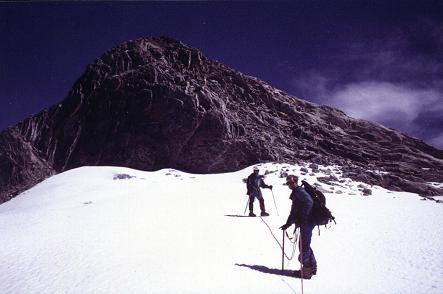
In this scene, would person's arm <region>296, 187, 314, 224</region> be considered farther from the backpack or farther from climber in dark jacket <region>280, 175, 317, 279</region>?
the backpack

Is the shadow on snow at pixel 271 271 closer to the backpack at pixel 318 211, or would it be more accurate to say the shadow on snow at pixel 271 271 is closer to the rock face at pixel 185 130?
the backpack at pixel 318 211

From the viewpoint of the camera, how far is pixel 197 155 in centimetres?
→ 3484

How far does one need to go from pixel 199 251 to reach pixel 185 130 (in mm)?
28705

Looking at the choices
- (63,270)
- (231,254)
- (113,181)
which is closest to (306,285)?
(231,254)

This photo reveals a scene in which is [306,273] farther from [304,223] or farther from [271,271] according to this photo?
[304,223]

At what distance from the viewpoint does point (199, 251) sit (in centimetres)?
792

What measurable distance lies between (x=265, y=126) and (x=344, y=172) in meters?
13.6

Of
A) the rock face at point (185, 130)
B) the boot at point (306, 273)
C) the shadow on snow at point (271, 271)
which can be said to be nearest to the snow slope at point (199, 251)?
the shadow on snow at point (271, 271)

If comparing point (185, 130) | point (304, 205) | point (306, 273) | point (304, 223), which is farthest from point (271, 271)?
point (185, 130)

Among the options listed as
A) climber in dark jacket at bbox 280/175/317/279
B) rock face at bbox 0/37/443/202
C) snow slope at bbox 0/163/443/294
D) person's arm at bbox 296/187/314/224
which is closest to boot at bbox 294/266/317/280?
climber in dark jacket at bbox 280/175/317/279

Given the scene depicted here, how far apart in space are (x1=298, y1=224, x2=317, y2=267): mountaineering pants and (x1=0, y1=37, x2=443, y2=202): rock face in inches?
1008

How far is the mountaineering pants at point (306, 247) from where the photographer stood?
670 centimetres

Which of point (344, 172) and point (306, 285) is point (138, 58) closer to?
point (344, 172)

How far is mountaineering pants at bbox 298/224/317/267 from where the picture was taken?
Answer: 670 cm
